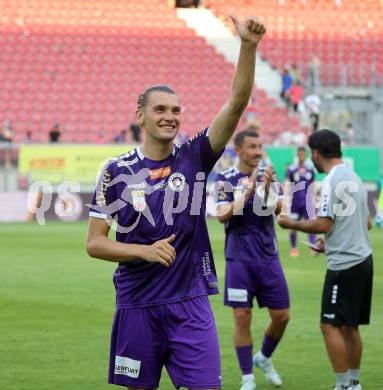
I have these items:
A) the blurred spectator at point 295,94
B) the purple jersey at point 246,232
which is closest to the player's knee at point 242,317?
the purple jersey at point 246,232

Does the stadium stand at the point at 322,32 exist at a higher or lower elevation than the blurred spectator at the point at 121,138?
higher

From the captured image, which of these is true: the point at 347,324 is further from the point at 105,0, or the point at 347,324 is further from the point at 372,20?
the point at 372,20

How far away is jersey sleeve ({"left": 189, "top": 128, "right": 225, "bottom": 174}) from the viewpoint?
18.4 feet

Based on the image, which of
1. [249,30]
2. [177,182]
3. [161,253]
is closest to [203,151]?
[177,182]

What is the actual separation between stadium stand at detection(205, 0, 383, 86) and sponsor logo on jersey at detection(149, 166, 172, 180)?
3481cm

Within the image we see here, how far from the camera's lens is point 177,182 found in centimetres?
561

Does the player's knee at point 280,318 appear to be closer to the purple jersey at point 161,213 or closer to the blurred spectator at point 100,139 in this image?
the purple jersey at point 161,213

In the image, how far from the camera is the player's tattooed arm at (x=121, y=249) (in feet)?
17.2

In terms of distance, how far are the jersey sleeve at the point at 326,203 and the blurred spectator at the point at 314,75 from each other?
2979cm

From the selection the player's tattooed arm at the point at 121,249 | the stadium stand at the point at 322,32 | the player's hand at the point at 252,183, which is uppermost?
the stadium stand at the point at 322,32

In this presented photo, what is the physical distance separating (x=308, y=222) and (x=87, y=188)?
2237 centimetres

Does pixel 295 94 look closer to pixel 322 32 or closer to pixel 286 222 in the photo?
pixel 322 32

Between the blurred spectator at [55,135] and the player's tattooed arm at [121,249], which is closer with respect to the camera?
the player's tattooed arm at [121,249]

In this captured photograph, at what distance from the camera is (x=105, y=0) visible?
40.4 meters
